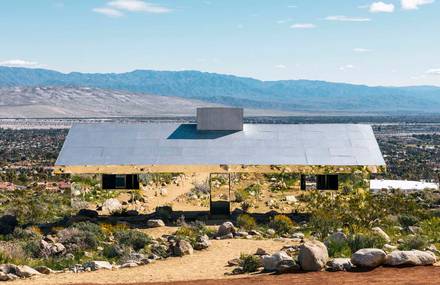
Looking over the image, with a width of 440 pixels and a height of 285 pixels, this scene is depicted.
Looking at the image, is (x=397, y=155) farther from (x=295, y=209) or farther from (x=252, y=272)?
(x=252, y=272)

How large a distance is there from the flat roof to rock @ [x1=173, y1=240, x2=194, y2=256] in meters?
8.22

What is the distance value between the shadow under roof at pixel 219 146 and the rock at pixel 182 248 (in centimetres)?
834

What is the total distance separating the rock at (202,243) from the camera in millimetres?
23344

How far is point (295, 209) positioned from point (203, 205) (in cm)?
550

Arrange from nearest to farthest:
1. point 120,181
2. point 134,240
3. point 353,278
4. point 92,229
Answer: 1. point 353,278
2. point 134,240
3. point 92,229
4. point 120,181

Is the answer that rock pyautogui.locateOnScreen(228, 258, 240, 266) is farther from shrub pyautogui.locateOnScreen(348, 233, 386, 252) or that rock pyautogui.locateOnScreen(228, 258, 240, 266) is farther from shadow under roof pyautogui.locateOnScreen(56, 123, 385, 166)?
shadow under roof pyautogui.locateOnScreen(56, 123, 385, 166)

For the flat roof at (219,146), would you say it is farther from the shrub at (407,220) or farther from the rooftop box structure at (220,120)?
the shrub at (407,220)

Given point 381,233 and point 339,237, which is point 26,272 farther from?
point 381,233

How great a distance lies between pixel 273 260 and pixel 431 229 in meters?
8.79

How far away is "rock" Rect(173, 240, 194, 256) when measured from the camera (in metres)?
22.5

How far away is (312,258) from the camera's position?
757 inches

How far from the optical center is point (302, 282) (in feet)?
58.7

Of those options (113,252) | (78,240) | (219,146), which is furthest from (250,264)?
(219,146)

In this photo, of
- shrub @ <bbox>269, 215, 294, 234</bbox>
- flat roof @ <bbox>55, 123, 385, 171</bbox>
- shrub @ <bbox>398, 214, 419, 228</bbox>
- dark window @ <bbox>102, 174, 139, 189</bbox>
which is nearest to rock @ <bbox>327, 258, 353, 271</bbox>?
shrub @ <bbox>269, 215, 294, 234</bbox>
